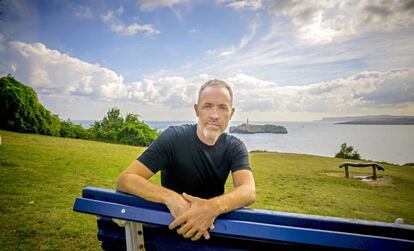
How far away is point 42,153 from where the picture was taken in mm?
14836

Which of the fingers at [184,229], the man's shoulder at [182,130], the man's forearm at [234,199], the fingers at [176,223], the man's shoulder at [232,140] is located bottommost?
the fingers at [184,229]

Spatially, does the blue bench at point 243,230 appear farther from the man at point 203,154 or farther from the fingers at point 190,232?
the man at point 203,154

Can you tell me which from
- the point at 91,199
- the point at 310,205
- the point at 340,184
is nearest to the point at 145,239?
the point at 91,199

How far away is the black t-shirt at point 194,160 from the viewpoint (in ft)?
8.60

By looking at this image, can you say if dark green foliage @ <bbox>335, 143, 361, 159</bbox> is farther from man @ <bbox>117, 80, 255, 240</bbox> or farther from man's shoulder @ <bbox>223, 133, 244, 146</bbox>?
man @ <bbox>117, 80, 255, 240</bbox>

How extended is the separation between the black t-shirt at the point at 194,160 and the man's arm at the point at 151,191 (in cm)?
38

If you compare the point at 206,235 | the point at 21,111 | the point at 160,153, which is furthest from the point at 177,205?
the point at 21,111

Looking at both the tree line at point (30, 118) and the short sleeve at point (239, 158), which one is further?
the tree line at point (30, 118)

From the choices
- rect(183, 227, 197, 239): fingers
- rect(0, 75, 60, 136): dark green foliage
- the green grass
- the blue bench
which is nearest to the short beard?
the blue bench

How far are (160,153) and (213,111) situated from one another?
685 mm

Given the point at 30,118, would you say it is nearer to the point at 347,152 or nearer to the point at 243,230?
the point at 243,230

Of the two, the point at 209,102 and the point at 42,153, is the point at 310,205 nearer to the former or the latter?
the point at 209,102

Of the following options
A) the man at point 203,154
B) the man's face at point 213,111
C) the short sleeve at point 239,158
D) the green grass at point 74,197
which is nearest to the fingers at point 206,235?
the man at point 203,154

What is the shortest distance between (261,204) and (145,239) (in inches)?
296
